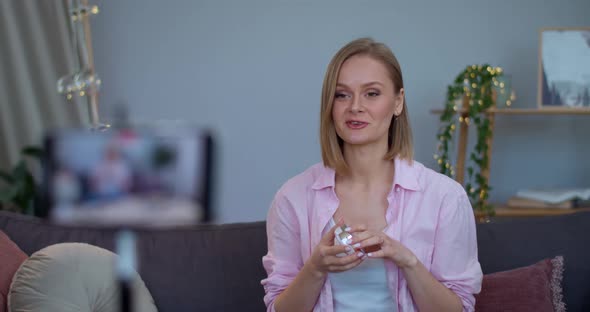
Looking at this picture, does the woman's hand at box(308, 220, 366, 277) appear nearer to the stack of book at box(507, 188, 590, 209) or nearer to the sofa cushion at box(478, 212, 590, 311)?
the sofa cushion at box(478, 212, 590, 311)

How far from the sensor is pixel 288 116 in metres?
3.91

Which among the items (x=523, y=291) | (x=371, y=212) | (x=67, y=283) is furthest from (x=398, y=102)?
(x=67, y=283)

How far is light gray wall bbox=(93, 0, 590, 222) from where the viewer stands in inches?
149

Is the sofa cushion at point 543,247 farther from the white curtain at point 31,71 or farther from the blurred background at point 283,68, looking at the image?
the white curtain at point 31,71

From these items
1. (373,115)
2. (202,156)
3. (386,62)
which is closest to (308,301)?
(373,115)

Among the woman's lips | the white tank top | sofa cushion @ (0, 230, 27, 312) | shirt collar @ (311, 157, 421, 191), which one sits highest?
the woman's lips

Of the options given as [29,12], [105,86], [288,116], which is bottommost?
[288,116]

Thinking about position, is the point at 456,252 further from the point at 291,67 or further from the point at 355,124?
the point at 291,67

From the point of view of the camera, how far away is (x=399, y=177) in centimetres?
164

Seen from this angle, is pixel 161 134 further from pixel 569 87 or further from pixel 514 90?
pixel 514 90

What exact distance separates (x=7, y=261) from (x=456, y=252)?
1.08 metres

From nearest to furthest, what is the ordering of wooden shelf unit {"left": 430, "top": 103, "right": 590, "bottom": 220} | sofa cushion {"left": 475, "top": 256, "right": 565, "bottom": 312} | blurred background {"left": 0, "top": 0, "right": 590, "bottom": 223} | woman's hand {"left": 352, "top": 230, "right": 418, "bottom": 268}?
woman's hand {"left": 352, "top": 230, "right": 418, "bottom": 268}, sofa cushion {"left": 475, "top": 256, "right": 565, "bottom": 312}, wooden shelf unit {"left": 430, "top": 103, "right": 590, "bottom": 220}, blurred background {"left": 0, "top": 0, "right": 590, "bottom": 223}

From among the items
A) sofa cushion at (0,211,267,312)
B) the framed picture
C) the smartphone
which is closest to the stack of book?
the framed picture

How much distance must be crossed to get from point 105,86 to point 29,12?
532mm
